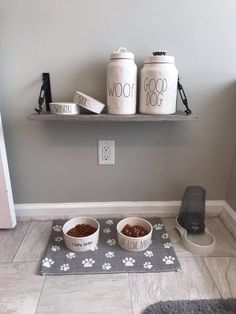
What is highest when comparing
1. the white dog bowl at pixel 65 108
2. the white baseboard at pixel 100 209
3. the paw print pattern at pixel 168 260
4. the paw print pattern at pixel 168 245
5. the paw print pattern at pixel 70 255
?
the white dog bowl at pixel 65 108

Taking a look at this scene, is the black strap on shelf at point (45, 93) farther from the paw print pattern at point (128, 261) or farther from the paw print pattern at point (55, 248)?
the paw print pattern at point (128, 261)

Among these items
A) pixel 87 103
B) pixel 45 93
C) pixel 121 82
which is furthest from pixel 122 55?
pixel 45 93

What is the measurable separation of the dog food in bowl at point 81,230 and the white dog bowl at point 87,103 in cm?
46

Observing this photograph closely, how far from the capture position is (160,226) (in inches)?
43.2

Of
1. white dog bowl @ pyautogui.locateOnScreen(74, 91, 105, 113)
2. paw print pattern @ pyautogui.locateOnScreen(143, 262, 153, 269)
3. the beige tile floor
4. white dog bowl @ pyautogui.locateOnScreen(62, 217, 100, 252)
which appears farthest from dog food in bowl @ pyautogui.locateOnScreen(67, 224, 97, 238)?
white dog bowl @ pyautogui.locateOnScreen(74, 91, 105, 113)

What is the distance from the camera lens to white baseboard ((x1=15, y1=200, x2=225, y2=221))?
113cm

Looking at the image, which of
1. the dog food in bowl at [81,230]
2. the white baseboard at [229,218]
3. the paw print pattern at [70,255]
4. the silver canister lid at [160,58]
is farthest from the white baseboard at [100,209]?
the silver canister lid at [160,58]

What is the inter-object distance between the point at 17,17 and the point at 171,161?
0.82 m

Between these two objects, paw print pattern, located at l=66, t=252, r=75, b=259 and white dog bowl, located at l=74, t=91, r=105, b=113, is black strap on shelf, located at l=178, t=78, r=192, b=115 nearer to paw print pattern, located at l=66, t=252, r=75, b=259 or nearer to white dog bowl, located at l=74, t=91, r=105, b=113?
white dog bowl, located at l=74, t=91, r=105, b=113

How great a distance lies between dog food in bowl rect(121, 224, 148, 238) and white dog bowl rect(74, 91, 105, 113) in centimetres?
47

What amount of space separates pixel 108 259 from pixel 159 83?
0.66 meters

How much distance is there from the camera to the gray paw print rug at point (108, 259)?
0.85m

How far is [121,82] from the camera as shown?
0.87 metres

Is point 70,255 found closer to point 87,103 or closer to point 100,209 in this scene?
point 100,209
